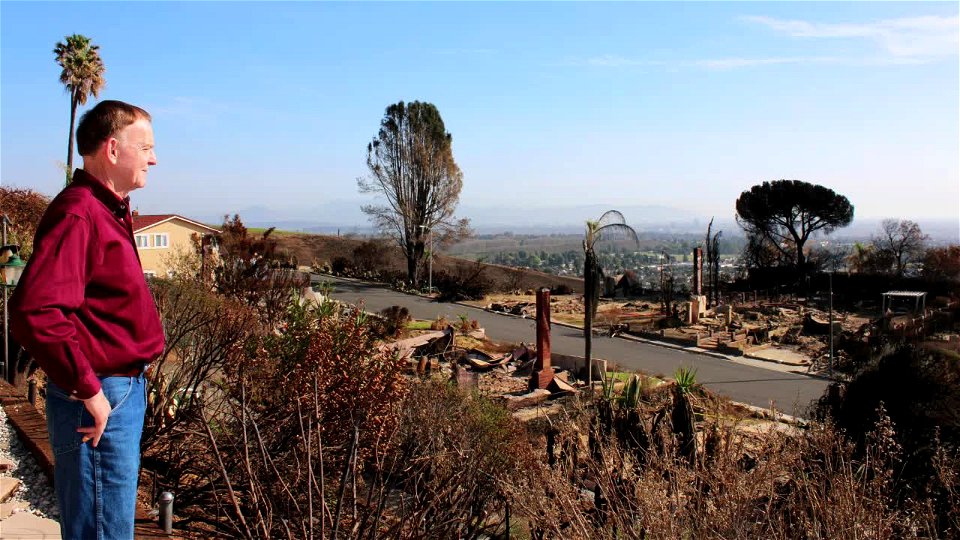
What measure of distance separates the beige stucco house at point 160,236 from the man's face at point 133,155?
24.6 meters

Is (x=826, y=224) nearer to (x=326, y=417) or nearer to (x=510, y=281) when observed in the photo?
(x=510, y=281)

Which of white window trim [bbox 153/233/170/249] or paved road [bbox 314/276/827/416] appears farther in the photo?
white window trim [bbox 153/233/170/249]

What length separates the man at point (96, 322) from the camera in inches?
86.0

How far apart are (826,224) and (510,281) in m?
20.4

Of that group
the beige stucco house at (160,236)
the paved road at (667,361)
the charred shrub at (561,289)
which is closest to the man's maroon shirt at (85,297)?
the paved road at (667,361)

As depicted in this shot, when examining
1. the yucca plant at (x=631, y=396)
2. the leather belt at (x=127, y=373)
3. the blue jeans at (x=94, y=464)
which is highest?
the leather belt at (x=127, y=373)

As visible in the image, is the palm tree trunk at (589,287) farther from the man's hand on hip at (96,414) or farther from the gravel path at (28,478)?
the man's hand on hip at (96,414)

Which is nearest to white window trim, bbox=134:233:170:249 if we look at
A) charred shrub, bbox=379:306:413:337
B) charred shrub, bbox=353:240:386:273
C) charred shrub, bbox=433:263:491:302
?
charred shrub, bbox=379:306:413:337

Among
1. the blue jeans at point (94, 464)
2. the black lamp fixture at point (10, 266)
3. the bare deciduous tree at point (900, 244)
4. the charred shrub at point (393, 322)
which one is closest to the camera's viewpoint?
the blue jeans at point (94, 464)

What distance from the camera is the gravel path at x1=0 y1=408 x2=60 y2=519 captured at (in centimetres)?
464

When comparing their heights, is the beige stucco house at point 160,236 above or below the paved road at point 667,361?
above

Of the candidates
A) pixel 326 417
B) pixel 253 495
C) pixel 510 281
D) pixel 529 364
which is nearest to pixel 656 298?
pixel 510 281

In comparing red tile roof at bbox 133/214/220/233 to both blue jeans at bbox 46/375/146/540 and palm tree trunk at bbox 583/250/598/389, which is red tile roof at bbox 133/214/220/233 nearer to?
palm tree trunk at bbox 583/250/598/389

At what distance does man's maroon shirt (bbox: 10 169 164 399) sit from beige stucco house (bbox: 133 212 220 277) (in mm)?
24657
